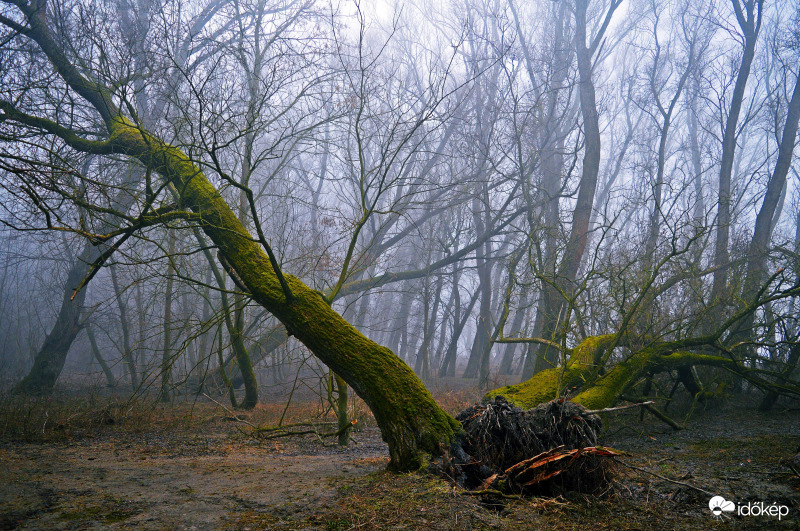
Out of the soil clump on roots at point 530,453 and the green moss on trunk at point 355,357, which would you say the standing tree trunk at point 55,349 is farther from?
the soil clump on roots at point 530,453

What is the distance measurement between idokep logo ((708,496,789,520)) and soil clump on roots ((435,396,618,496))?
0.82 metres

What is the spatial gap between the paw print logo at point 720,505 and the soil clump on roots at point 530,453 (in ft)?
2.62

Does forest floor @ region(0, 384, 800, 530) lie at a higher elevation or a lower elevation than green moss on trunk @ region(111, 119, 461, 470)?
lower

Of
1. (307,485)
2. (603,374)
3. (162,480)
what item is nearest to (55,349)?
(162,480)

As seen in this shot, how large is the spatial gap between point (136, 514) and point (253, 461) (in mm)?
2367

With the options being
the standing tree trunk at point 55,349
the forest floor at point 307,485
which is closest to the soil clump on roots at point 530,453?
the forest floor at point 307,485

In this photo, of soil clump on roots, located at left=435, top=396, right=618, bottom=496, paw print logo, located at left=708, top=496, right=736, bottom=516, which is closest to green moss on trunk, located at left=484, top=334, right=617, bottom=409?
soil clump on roots, located at left=435, top=396, right=618, bottom=496

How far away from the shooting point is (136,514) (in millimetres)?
3428

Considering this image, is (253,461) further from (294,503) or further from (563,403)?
(563,403)

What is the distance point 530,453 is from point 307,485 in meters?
2.13

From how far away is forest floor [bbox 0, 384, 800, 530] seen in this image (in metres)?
3.38

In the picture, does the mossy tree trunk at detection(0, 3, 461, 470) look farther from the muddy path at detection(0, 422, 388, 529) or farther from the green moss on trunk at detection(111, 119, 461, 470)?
the muddy path at detection(0, 422, 388, 529)

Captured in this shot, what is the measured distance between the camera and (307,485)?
4.34 m

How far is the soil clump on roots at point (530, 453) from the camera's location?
405 centimetres
